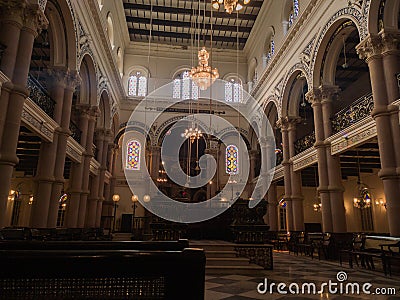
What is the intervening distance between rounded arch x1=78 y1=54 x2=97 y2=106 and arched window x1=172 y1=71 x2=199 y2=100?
8.92 m

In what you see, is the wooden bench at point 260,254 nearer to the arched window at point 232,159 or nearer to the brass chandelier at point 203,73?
the brass chandelier at point 203,73

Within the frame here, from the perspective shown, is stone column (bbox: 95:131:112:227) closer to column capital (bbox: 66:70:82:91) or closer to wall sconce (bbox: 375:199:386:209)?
column capital (bbox: 66:70:82:91)

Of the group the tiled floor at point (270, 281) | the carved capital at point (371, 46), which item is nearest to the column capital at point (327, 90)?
the carved capital at point (371, 46)

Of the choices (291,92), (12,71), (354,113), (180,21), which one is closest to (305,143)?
(291,92)

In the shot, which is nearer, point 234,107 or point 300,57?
point 300,57

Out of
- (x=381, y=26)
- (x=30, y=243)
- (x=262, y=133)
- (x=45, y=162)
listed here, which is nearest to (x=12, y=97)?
(x=45, y=162)

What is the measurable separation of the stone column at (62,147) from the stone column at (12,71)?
316 centimetres

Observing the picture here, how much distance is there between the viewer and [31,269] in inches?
59.7

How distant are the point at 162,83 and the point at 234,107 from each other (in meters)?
5.69

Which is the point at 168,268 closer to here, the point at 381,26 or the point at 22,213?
the point at 381,26

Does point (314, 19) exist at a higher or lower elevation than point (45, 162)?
higher

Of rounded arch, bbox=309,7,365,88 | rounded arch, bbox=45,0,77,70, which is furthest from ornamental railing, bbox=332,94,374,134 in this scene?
rounded arch, bbox=45,0,77,70

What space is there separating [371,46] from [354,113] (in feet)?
8.48

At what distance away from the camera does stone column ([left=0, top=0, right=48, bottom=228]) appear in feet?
24.4
